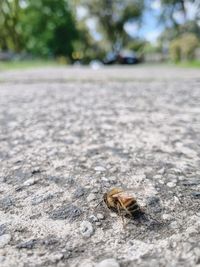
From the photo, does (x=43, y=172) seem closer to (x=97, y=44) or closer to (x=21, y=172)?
(x=21, y=172)

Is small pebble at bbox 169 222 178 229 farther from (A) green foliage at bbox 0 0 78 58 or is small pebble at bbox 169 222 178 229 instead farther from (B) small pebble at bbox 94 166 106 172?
(A) green foliage at bbox 0 0 78 58

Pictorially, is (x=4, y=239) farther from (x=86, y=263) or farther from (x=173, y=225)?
(x=173, y=225)

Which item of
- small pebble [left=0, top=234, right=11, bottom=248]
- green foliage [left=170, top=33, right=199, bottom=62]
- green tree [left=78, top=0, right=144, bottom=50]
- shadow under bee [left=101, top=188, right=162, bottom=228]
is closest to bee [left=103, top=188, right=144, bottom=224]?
shadow under bee [left=101, top=188, right=162, bottom=228]

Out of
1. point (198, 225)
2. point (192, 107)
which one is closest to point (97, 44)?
point (192, 107)

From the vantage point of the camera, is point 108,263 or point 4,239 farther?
point 4,239

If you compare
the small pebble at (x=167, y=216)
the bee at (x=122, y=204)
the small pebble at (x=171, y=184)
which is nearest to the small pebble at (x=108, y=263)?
the bee at (x=122, y=204)

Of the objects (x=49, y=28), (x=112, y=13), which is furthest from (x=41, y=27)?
(x=112, y=13)
